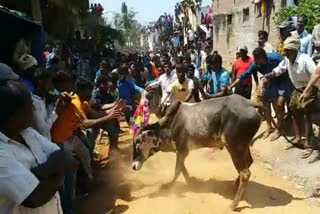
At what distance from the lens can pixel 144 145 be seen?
20.9ft

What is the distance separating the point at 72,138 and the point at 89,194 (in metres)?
1.37

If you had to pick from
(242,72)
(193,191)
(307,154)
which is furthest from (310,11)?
(193,191)

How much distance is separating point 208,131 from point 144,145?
101 cm

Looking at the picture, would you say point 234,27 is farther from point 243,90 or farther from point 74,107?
point 74,107

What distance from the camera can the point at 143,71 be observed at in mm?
15539

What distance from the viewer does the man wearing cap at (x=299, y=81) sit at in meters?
6.82

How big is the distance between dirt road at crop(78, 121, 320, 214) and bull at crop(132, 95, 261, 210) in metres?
0.28

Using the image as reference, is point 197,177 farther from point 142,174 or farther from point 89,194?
point 89,194

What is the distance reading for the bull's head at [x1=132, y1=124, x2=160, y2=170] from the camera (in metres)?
6.35

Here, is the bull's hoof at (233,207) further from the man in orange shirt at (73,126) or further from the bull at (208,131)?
the man in orange shirt at (73,126)

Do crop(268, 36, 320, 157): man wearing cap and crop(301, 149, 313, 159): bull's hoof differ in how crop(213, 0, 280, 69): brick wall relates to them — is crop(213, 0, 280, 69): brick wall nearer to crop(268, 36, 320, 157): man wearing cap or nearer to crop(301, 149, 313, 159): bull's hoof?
crop(268, 36, 320, 157): man wearing cap

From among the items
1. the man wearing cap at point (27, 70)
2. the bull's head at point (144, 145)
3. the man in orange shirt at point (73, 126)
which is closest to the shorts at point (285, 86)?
the bull's head at point (144, 145)

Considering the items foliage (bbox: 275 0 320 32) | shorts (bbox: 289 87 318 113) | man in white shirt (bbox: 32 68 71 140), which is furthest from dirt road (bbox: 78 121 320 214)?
foliage (bbox: 275 0 320 32)

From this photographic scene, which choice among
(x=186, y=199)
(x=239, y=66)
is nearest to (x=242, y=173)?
(x=186, y=199)
